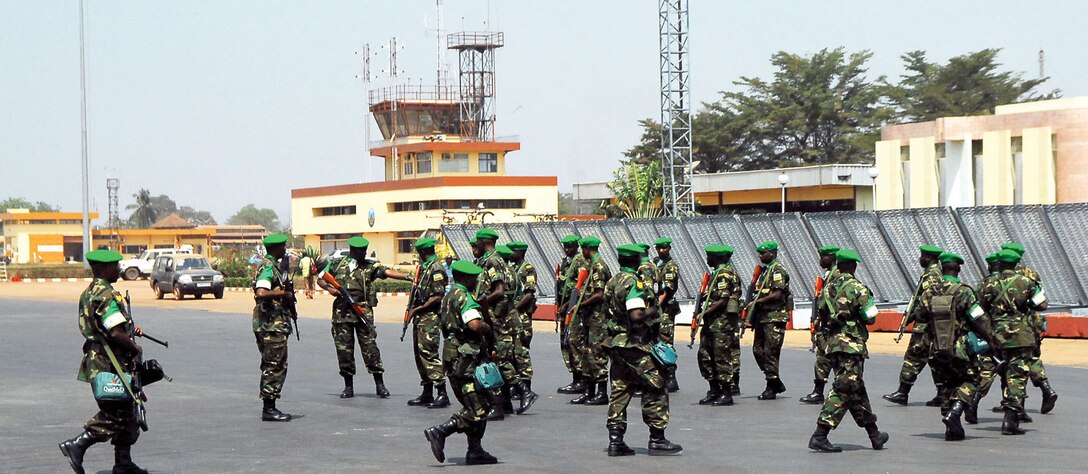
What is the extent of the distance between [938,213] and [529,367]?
14329mm

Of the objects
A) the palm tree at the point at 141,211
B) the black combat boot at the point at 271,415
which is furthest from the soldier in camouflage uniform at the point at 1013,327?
the palm tree at the point at 141,211

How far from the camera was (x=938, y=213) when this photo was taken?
25594 mm

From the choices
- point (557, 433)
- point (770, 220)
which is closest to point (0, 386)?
point (557, 433)

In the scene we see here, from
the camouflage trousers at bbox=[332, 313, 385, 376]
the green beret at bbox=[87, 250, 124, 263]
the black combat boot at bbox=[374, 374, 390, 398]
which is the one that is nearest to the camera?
the green beret at bbox=[87, 250, 124, 263]

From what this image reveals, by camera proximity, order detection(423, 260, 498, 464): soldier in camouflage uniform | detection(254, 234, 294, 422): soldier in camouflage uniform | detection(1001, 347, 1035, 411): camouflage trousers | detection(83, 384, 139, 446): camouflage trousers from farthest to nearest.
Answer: detection(254, 234, 294, 422): soldier in camouflage uniform, detection(1001, 347, 1035, 411): camouflage trousers, detection(423, 260, 498, 464): soldier in camouflage uniform, detection(83, 384, 139, 446): camouflage trousers

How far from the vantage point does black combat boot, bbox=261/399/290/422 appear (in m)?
12.7

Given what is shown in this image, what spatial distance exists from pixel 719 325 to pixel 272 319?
4.73 meters

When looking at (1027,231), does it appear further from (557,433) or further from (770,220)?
(557,433)

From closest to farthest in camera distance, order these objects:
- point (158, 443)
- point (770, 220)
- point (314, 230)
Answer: point (158, 443) → point (770, 220) → point (314, 230)

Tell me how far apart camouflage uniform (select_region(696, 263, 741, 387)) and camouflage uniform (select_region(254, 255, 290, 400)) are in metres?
4.43

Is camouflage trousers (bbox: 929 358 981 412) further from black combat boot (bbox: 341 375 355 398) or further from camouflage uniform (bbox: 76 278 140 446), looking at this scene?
camouflage uniform (bbox: 76 278 140 446)

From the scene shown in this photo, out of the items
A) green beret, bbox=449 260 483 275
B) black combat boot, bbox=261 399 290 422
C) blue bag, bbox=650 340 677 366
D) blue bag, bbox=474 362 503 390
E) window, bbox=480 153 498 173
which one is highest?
window, bbox=480 153 498 173

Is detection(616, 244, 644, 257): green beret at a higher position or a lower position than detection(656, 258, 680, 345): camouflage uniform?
higher

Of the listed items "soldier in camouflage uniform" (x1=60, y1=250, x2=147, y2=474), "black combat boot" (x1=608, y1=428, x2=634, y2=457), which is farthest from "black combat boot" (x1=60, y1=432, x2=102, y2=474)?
"black combat boot" (x1=608, y1=428, x2=634, y2=457)
